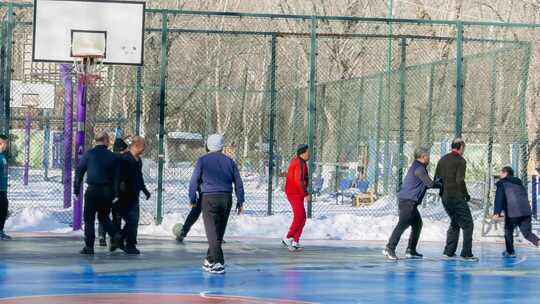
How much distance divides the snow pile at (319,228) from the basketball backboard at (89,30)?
10.3 feet

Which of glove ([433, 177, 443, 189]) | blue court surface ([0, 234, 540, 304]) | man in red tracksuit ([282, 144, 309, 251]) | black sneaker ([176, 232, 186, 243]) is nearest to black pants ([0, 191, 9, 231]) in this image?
blue court surface ([0, 234, 540, 304])

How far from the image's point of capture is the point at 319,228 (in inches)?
917

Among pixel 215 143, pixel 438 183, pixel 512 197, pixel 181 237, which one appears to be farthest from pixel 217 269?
pixel 512 197

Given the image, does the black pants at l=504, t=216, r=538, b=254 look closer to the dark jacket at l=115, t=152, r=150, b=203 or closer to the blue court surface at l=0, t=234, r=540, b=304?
the blue court surface at l=0, t=234, r=540, b=304

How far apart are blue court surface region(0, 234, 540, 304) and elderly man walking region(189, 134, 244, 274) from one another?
0.33 meters

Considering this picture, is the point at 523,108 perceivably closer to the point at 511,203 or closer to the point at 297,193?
the point at 511,203

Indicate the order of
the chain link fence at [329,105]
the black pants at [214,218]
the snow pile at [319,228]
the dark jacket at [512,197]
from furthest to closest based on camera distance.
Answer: the chain link fence at [329,105] → the snow pile at [319,228] → the dark jacket at [512,197] → the black pants at [214,218]

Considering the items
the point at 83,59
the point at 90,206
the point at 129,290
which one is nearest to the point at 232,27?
the point at 83,59

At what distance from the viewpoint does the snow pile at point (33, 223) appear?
22516mm

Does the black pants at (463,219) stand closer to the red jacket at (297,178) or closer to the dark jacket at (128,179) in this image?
the red jacket at (297,178)

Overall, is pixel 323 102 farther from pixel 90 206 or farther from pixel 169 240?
pixel 90 206

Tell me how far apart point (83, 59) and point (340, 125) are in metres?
15.0

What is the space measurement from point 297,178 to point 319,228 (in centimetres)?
370

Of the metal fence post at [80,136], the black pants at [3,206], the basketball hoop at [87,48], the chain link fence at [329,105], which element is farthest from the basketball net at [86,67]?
the black pants at [3,206]
